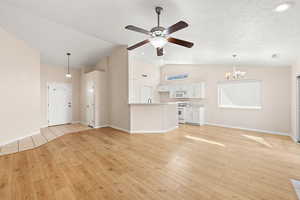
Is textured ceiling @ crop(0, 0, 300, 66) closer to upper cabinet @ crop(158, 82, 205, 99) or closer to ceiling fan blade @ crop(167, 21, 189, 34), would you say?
ceiling fan blade @ crop(167, 21, 189, 34)

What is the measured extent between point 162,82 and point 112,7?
549 cm

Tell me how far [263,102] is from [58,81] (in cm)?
868

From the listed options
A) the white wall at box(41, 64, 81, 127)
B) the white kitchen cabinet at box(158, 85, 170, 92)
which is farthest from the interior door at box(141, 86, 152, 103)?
the white wall at box(41, 64, 81, 127)

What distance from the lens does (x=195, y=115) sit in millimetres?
6039

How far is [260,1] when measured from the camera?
6.24 ft

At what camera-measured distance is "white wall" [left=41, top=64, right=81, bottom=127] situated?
5512 mm

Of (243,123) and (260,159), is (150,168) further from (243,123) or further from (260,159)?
(243,123)

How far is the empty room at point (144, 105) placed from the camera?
1.93m

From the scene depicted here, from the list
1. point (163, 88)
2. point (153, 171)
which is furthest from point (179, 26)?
point (163, 88)

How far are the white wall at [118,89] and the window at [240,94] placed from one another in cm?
427

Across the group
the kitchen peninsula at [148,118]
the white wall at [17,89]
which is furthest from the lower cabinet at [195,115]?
the white wall at [17,89]

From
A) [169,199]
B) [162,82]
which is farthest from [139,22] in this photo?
[162,82]

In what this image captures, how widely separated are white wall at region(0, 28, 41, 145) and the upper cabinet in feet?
18.3

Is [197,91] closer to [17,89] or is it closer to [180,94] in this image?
[180,94]
